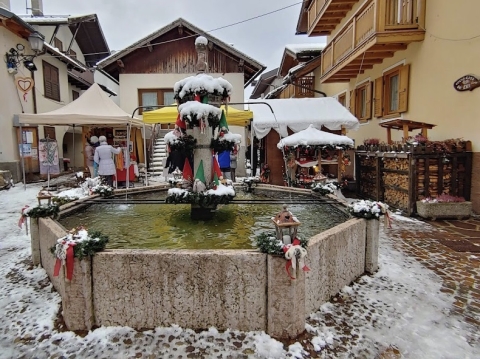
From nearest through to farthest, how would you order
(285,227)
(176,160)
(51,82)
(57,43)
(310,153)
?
(285,227) → (176,160) → (310,153) → (51,82) → (57,43)

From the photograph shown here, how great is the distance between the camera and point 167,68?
16.5m

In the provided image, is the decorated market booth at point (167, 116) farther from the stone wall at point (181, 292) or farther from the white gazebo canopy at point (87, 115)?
the stone wall at point (181, 292)

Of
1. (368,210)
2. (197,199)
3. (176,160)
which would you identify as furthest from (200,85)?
(368,210)

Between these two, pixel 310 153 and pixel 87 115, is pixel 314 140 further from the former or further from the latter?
pixel 87 115

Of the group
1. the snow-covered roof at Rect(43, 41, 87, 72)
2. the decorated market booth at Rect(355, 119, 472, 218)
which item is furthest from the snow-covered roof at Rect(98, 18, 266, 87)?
the decorated market booth at Rect(355, 119, 472, 218)

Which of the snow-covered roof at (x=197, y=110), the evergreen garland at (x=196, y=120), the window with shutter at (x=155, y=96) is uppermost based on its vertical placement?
the window with shutter at (x=155, y=96)

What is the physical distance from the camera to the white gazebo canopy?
10336 millimetres

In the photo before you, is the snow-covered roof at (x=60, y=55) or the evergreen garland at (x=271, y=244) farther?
the snow-covered roof at (x=60, y=55)

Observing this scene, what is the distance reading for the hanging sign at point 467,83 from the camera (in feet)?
23.7

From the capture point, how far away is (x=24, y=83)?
43.4 ft

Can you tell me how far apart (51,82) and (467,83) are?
56.4 feet

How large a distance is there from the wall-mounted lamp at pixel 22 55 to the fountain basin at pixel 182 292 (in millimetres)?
11973

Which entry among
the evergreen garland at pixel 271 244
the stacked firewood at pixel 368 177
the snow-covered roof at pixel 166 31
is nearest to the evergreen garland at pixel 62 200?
the evergreen garland at pixel 271 244

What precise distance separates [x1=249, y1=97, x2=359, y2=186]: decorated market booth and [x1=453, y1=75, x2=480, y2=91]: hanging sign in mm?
2725
